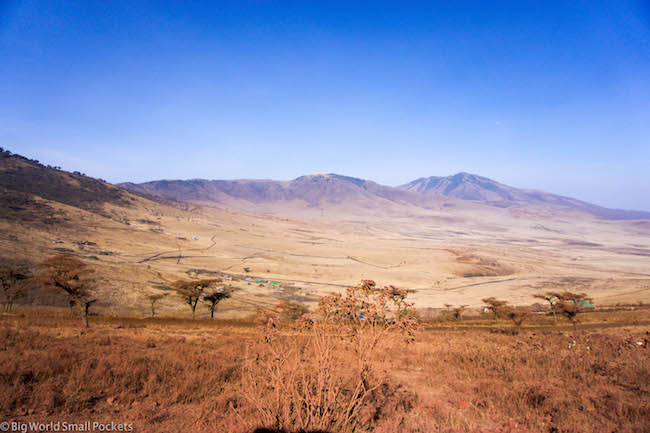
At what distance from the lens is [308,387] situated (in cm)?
457

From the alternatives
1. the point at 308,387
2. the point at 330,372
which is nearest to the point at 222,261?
the point at 308,387

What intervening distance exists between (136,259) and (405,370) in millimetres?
67328

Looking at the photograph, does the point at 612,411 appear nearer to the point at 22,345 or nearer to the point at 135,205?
the point at 22,345

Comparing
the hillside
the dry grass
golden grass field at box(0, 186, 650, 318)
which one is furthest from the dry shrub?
the hillside

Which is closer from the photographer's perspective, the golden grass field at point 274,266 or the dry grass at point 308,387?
the dry grass at point 308,387

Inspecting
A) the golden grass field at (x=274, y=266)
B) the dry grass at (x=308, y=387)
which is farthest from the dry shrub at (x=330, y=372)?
the golden grass field at (x=274, y=266)

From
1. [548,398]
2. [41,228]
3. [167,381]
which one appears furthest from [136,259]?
[548,398]

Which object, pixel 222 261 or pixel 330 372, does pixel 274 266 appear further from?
pixel 330 372

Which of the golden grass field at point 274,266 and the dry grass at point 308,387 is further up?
the dry grass at point 308,387

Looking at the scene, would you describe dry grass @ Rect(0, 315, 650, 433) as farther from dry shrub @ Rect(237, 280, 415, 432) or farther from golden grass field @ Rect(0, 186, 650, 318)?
golden grass field @ Rect(0, 186, 650, 318)

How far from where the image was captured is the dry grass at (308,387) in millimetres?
4773

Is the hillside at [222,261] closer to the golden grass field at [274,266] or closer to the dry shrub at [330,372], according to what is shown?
the golden grass field at [274,266]

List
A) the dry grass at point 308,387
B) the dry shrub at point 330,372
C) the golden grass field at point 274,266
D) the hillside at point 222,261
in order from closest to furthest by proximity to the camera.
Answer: the dry shrub at point 330,372 < the dry grass at point 308,387 < the golden grass field at point 274,266 < the hillside at point 222,261

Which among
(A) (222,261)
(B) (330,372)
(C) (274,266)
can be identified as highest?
(B) (330,372)
